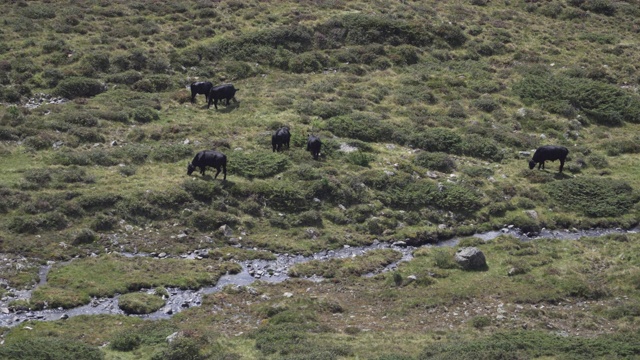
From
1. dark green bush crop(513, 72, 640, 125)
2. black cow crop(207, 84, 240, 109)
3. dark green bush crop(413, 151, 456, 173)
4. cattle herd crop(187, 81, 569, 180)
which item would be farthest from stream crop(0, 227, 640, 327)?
black cow crop(207, 84, 240, 109)

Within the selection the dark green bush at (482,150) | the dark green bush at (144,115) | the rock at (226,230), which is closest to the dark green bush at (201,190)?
the rock at (226,230)

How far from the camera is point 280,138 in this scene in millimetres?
43156

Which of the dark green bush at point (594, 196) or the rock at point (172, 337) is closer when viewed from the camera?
the rock at point (172, 337)

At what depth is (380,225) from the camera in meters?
38.3

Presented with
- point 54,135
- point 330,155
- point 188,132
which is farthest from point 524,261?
point 54,135

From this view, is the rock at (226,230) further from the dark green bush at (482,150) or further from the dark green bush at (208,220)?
the dark green bush at (482,150)

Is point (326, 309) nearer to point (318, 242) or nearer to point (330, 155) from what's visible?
point (318, 242)

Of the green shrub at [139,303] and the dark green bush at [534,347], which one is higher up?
the dark green bush at [534,347]

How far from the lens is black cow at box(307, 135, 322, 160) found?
4303cm

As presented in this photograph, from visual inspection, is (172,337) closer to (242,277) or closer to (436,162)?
(242,277)

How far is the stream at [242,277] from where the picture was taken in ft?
96.1

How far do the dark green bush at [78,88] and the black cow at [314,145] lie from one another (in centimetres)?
1572

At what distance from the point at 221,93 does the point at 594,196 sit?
905 inches

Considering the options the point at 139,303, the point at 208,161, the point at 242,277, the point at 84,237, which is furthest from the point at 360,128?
the point at 139,303
